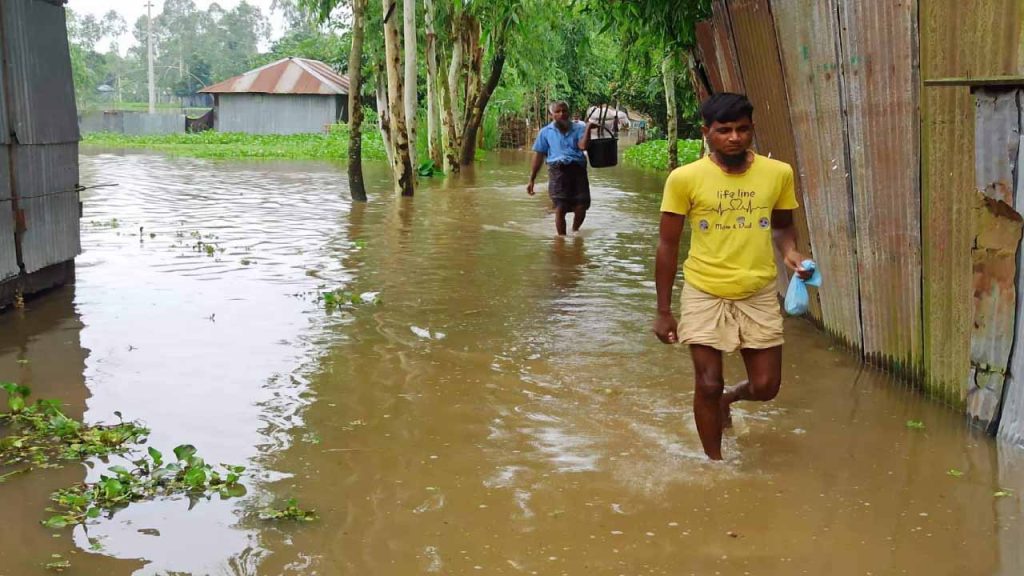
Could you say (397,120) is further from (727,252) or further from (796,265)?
(796,265)

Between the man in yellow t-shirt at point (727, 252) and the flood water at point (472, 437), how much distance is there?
55 cm

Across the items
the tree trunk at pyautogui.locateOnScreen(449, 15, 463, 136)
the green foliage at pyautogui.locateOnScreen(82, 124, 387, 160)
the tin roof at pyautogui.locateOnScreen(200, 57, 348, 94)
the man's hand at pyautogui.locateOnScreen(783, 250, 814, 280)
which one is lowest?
the man's hand at pyautogui.locateOnScreen(783, 250, 814, 280)

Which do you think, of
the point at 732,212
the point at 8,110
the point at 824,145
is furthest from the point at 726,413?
the point at 8,110

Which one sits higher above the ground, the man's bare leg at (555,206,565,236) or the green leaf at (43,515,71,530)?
the man's bare leg at (555,206,565,236)

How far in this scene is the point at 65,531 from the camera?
4.58 m

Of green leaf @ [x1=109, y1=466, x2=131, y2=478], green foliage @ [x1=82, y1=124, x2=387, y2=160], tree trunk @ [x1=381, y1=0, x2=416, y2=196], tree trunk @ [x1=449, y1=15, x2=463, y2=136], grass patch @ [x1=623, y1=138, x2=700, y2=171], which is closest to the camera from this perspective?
green leaf @ [x1=109, y1=466, x2=131, y2=478]

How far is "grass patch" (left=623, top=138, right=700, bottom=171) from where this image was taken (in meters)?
30.8

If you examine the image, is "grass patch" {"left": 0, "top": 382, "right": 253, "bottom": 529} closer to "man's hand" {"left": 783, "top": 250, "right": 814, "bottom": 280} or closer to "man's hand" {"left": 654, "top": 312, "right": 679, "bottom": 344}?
"man's hand" {"left": 654, "top": 312, "right": 679, "bottom": 344}

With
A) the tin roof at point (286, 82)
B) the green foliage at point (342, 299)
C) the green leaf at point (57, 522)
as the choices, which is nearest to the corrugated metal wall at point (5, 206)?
Answer: the green foliage at point (342, 299)

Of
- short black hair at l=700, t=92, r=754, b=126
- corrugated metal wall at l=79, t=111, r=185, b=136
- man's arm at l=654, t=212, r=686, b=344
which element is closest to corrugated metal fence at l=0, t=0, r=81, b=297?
man's arm at l=654, t=212, r=686, b=344

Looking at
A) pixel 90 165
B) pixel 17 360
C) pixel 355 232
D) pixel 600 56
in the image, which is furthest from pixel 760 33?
pixel 600 56

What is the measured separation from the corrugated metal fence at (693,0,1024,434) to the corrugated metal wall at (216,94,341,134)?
156 feet

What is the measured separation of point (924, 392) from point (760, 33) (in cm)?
303

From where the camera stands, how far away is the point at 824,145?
7328mm
